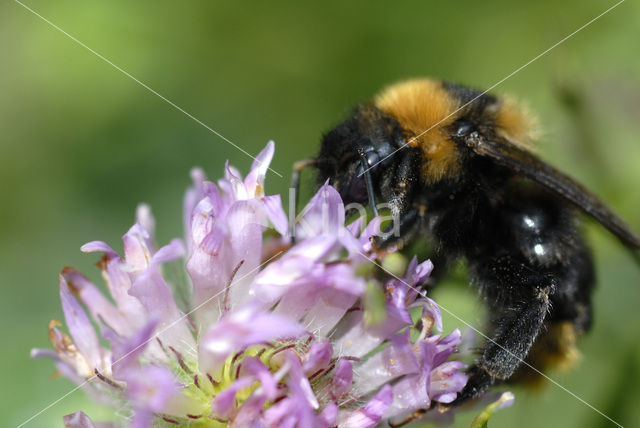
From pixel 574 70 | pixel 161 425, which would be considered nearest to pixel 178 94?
pixel 574 70

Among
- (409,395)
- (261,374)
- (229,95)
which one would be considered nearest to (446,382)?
(409,395)

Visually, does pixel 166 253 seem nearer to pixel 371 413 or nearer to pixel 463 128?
pixel 371 413

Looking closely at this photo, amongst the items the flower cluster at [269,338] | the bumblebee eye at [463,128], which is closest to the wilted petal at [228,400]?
the flower cluster at [269,338]

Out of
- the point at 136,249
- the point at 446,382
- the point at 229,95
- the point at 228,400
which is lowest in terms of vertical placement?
the point at 446,382

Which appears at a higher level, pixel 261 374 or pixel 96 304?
pixel 96 304

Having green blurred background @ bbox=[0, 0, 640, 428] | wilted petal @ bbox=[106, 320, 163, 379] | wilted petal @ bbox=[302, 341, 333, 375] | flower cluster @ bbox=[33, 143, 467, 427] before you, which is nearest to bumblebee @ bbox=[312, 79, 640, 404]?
flower cluster @ bbox=[33, 143, 467, 427]

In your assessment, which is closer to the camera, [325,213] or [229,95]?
[325,213]

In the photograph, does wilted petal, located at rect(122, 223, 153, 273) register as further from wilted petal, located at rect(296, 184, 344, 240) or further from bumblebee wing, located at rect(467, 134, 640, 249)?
bumblebee wing, located at rect(467, 134, 640, 249)
